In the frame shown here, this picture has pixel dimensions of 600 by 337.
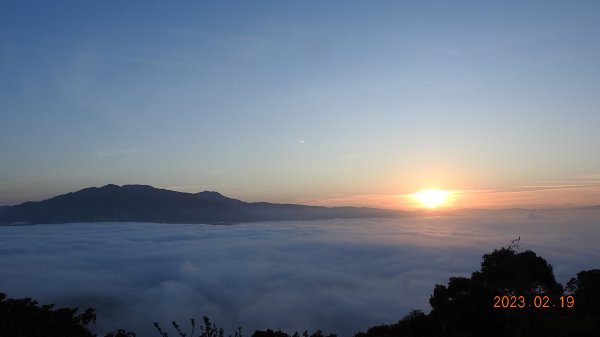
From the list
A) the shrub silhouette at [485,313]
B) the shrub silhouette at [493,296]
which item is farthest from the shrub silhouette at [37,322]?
the shrub silhouette at [493,296]

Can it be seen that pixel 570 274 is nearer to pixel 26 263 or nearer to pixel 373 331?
pixel 373 331

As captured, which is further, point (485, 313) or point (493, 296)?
point (493, 296)

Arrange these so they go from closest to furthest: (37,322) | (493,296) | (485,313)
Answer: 1. (37,322)
2. (485,313)
3. (493,296)

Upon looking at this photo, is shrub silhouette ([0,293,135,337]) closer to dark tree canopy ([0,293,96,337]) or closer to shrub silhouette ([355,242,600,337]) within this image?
dark tree canopy ([0,293,96,337])

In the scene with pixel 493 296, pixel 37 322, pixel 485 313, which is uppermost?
pixel 37 322

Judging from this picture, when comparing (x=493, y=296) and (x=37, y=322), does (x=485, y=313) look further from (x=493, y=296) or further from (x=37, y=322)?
(x=37, y=322)

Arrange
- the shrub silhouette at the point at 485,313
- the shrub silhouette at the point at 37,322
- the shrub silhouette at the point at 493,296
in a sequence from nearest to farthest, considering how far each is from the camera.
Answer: the shrub silhouette at the point at 485,313, the shrub silhouette at the point at 37,322, the shrub silhouette at the point at 493,296

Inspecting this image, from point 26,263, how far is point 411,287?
14345 cm

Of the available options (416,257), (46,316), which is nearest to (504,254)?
(46,316)

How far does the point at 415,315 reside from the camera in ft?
107

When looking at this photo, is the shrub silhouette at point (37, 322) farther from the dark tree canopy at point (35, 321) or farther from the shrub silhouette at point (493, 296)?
the shrub silhouette at point (493, 296)

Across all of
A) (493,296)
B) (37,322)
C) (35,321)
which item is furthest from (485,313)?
(35,321)

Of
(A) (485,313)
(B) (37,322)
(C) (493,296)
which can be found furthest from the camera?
(C) (493,296)

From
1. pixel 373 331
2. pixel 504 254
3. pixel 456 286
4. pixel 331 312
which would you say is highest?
pixel 504 254
